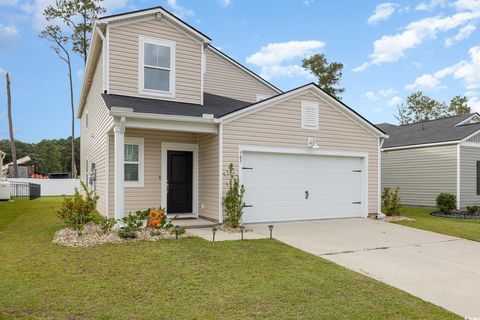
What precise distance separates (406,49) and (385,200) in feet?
45.4

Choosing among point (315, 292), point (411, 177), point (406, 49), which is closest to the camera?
point (315, 292)

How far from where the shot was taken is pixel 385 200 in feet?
40.3

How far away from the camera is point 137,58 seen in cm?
1077

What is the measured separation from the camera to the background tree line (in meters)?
54.2

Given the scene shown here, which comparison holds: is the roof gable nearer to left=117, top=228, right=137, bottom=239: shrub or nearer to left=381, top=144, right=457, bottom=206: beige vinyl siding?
left=117, top=228, right=137, bottom=239: shrub

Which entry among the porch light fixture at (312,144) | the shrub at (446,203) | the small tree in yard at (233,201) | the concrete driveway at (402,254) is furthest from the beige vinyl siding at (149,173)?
the shrub at (446,203)

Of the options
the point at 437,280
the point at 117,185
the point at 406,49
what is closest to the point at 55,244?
the point at 117,185

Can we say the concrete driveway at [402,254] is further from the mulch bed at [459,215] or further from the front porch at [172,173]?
the mulch bed at [459,215]

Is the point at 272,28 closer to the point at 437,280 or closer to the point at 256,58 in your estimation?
the point at 256,58

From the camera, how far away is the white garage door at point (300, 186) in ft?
33.9

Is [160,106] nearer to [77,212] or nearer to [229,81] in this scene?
[77,212]

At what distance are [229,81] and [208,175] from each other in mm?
7164

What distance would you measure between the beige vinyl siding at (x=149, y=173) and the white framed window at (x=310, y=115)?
4019 millimetres

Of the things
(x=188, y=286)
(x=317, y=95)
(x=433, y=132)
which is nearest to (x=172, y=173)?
(x=317, y=95)
